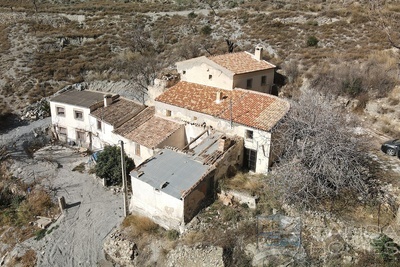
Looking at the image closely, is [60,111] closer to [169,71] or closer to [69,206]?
[69,206]

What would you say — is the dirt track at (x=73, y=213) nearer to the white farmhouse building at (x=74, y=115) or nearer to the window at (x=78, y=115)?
the white farmhouse building at (x=74, y=115)

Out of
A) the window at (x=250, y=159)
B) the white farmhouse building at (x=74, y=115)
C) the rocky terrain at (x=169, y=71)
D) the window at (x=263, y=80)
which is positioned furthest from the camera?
the white farmhouse building at (x=74, y=115)

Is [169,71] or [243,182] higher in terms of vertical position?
[169,71]

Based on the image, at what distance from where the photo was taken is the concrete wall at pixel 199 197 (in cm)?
2144

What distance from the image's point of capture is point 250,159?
1038 inches

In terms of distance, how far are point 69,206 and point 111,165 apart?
15.0 ft

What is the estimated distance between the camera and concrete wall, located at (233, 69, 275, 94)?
30.5m

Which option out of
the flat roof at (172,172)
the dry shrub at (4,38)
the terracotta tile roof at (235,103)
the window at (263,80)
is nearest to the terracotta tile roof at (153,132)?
the terracotta tile roof at (235,103)

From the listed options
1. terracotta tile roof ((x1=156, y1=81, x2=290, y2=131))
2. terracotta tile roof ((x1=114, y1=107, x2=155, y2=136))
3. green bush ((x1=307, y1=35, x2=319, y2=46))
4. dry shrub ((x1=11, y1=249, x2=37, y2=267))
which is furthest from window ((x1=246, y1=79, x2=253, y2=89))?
dry shrub ((x1=11, y1=249, x2=37, y2=267))

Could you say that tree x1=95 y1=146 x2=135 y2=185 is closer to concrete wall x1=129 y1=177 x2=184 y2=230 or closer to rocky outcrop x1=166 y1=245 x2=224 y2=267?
concrete wall x1=129 y1=177 x2=184 y2=230

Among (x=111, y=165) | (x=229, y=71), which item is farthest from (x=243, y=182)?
(x=111, y=165)

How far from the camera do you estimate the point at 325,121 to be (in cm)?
2306

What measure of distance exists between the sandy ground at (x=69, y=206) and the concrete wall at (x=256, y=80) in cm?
1410

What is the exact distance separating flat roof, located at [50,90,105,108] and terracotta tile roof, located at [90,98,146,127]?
1715 millimetres
